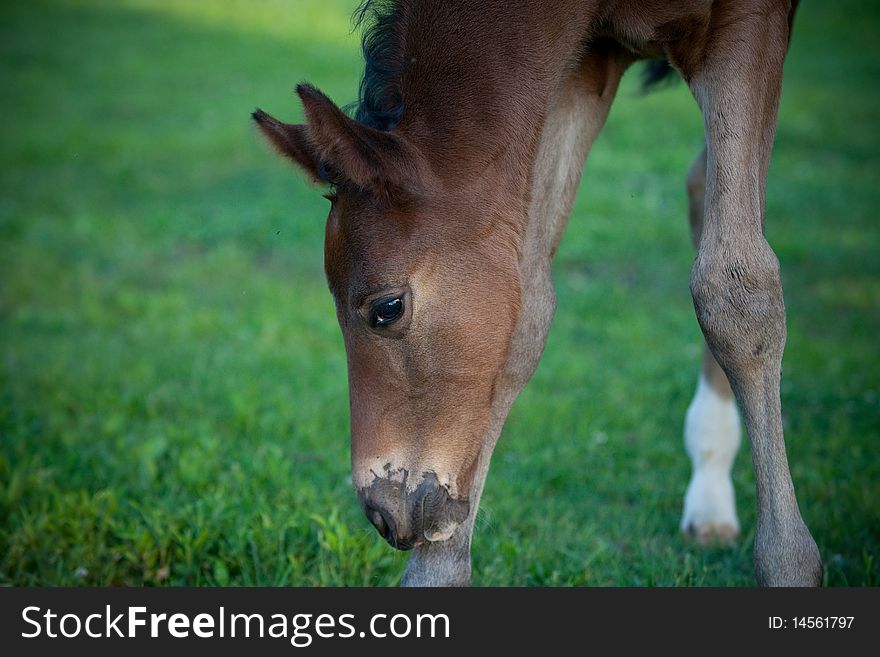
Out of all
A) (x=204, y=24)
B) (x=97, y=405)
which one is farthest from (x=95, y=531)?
(x=204, y=24)

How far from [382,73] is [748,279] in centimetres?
122

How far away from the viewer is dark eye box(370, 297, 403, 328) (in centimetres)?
257

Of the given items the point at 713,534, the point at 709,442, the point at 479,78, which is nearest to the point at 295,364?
the point at 709,442

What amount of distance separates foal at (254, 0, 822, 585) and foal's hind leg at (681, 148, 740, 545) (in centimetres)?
107

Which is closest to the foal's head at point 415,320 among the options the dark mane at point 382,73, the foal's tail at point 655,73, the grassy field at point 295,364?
the dark mane at point 382,73

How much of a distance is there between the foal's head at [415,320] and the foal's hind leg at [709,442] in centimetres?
152

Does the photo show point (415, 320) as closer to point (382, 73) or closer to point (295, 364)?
point (382, 73)

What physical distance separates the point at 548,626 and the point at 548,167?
1412mm

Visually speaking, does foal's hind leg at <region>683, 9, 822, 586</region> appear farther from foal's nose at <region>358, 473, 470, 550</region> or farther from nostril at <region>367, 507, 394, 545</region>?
nostril at <region>367, 507, 394, 545</region>

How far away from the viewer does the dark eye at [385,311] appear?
257 centimetres

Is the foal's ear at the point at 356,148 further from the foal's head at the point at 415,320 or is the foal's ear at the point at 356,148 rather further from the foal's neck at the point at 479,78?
the foal's neck at the point at 479,78

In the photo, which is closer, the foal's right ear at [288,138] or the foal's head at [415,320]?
the foal's right ear at [288,138]

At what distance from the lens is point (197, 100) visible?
1287 cm

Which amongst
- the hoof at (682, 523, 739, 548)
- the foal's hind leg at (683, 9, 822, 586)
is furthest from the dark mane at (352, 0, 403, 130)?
the hoof at (682, 523, 739, 548)
